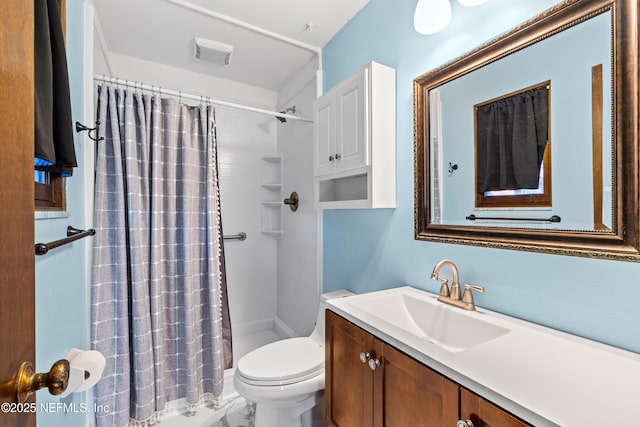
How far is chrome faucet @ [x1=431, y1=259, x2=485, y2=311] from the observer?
1.08 meters

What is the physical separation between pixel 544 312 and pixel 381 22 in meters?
1.53

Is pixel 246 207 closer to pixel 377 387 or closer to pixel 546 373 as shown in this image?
pixel 377 387

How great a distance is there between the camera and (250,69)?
8.02 feet

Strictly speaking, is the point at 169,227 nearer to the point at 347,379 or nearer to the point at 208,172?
the point at 208,172

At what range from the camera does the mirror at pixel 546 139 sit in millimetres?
779

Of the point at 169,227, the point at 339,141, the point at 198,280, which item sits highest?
the point at 339,141

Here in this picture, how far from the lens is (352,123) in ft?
4.87

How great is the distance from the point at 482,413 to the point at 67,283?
150cm

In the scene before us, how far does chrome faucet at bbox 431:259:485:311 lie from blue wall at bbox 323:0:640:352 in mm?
59

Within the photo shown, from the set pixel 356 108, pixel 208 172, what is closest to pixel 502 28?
pixel 356 108

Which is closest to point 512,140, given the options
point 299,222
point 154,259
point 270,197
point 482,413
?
point 482,413

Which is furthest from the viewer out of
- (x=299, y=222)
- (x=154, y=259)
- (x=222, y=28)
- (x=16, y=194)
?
(x=299, y=222)

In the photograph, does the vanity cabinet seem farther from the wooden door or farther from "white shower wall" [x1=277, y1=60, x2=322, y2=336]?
"white shower wall" [x1=277, y1=60, x2=322, y2=336]

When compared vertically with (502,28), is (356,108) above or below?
below
